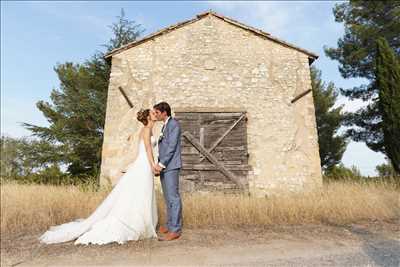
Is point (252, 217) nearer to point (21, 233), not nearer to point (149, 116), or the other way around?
point (149, 116)

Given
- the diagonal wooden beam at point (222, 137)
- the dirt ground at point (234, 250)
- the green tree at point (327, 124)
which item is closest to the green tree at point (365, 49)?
the green tree at point (327, 124)

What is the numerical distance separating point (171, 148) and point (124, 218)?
4.17 feet

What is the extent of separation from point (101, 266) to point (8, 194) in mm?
5530

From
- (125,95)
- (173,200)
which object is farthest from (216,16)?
(173,200)

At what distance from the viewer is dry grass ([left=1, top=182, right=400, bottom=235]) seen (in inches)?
226

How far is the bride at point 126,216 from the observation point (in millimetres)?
4375

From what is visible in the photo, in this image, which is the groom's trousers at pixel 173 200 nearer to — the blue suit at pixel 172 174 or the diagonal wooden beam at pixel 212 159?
the blue suit at pixel 172 174

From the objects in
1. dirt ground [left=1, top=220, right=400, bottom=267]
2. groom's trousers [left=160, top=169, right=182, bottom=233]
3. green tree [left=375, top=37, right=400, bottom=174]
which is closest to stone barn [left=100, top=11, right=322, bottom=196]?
green tree [left=375, top=37, right=400, bottom=174]

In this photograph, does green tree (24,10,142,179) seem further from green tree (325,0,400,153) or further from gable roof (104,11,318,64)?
green tree (325,0,400,153)

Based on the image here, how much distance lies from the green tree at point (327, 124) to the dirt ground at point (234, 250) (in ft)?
47.2

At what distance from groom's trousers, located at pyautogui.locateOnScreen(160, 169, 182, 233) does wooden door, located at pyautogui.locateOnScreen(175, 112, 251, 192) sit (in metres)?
4.22

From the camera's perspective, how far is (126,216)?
14.8 feet

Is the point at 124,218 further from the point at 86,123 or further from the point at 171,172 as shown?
the point at 86,123

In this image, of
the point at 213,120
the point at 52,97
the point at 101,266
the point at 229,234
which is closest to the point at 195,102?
the point at 213,120
